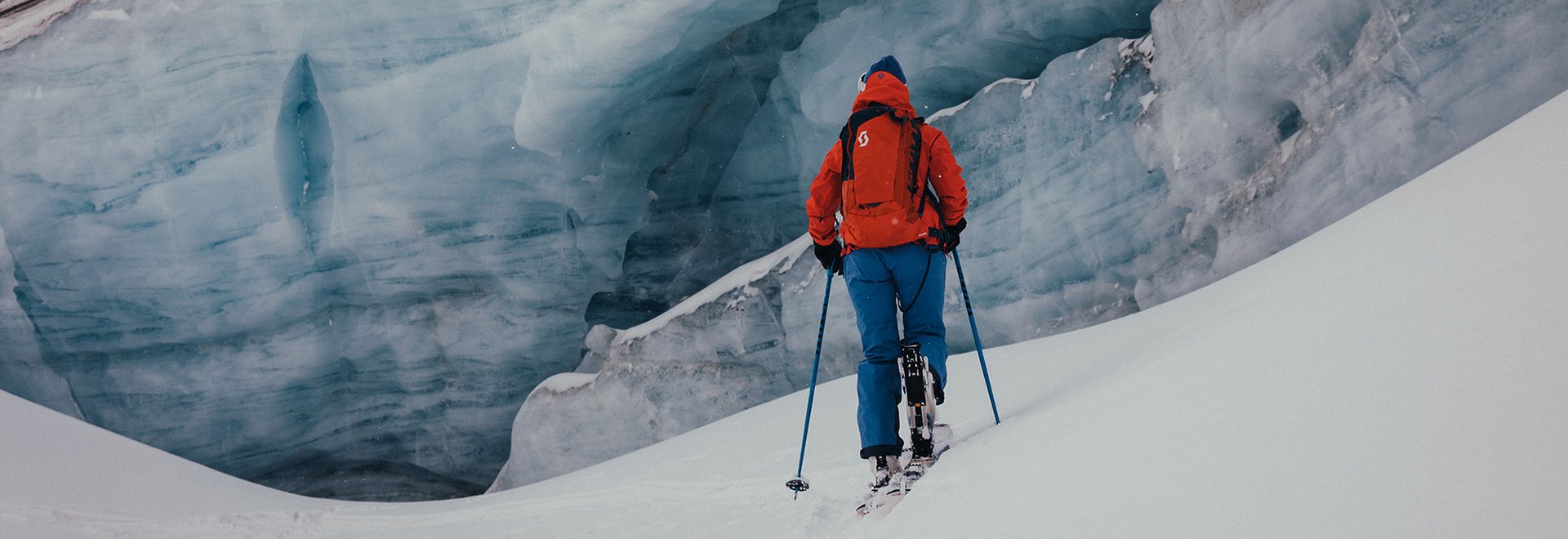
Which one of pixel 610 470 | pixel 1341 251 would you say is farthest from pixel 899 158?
pixel 610 470

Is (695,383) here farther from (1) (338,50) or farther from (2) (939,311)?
(2) (939,311)

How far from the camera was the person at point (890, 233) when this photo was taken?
2.62 metres

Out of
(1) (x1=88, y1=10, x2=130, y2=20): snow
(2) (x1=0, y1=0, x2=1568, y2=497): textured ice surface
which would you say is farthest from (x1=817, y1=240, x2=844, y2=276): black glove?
(1) (x1=88, y1=10, x2=130, y2=20): snow

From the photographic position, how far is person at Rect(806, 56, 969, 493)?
8.59 ft

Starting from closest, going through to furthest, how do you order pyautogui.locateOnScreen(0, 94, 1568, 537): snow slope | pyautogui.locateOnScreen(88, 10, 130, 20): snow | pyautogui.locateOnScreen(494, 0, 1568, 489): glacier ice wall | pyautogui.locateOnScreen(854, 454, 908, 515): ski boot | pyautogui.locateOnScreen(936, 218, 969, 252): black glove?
1. pyautogui.locateOnScreen(0, 94, 1568, 537): snow slope
2. pyautogui.locateOnScreen(854, 454, 908, 515): ski boot
3. pyautogui.locateOnScreen(936, 218, 969, 252): black glove
4. pyautogui.locateOnScreen(494, 0, 1568, 489): glacier ice wall
5. pyautogui.locateOnScreen(88, 10, 130, 20): snow

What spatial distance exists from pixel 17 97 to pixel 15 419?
2.64 m

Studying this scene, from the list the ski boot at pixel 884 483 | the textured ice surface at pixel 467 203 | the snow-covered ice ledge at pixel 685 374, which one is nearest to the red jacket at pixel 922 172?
the ski boot at pixel 884 483

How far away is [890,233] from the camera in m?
2.67

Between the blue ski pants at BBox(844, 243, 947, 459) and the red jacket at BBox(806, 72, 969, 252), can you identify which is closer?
the blue ski pants at BBox(844, 243, 947, 459)

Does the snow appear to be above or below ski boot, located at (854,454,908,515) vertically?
above

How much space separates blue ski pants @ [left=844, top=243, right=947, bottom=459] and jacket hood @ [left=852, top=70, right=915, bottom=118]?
0.41 metres

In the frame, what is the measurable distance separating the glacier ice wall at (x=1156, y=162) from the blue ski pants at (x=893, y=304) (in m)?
0.91

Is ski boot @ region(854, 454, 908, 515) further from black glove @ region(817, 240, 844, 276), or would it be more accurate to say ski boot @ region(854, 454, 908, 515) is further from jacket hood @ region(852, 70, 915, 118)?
jacket hood @ region(852, 70, 915, 118)

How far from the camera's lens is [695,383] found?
5.94 meters
